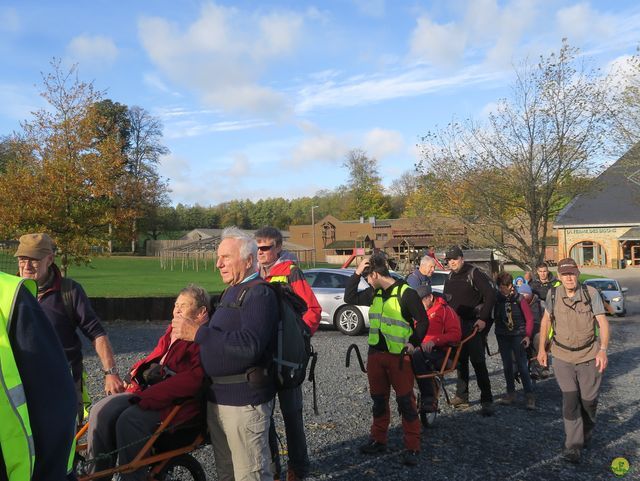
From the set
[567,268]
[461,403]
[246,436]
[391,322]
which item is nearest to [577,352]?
[567,268]

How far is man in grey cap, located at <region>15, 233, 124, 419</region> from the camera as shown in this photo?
3789 mm

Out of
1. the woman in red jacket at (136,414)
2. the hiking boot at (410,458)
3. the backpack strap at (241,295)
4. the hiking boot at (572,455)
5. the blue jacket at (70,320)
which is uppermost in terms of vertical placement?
the backpack strap at (241,295)

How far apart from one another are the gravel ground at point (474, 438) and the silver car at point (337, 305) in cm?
483

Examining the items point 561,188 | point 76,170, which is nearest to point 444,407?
point 76,170

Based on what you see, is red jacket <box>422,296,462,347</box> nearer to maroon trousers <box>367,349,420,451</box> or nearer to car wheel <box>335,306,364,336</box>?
maroon trousers <box>367,349,420,451</box>

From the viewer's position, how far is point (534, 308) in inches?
363

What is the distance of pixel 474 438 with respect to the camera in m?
6.06

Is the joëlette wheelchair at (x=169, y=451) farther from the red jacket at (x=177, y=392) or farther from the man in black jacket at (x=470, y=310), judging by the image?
the man in black jacket at (x=470, y=310)

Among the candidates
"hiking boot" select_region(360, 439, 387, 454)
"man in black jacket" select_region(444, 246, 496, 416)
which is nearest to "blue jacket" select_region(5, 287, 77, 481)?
"hiking boot" select_region(360, 439, 387, 454)

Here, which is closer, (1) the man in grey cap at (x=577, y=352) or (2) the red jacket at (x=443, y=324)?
(1) the man in grey cap at (x=577, y=352)

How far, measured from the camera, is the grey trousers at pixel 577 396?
545 centimetres

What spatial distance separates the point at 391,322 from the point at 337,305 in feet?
30.6

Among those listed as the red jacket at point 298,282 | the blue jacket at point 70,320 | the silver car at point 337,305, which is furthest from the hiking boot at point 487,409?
the silver car at point 337,305

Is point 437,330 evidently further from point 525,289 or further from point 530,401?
point 525,289
